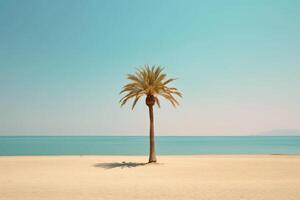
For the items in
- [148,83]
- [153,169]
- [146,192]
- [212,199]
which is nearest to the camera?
[212,199]

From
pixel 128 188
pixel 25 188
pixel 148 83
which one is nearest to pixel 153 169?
pixel 148 83

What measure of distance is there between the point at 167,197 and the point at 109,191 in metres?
3.31

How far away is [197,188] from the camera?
16.1 metres

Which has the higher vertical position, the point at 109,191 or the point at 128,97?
the point at 128,97

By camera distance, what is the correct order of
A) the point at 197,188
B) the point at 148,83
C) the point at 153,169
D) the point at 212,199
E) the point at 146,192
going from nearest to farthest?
the point at 212,199 → the point at 146,192 → the point at 197,188 → the point at 153,169 → the point at 148,83

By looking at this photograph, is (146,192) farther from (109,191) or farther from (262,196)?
(262,196)

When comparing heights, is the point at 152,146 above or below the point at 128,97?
below

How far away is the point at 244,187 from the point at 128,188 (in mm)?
6365

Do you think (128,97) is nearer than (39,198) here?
No

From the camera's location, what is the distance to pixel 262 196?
45.3 feet

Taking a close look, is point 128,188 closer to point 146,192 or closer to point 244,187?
point 146,192

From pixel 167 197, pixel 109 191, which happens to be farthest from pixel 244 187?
pixel 109 191

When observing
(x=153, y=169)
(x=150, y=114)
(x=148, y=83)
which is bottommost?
(x=153, y=169)

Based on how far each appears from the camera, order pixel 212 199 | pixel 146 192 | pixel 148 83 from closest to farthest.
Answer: pixel 212 199
pixel 146 192
pixel 148 83
